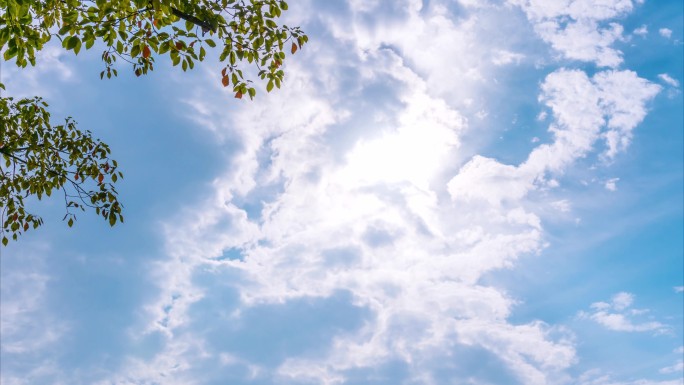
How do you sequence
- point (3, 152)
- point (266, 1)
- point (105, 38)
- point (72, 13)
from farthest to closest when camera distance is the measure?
1. point (3, 152)
2. point (266, 1)
3. point (105, 38)
4. point (72, 13)

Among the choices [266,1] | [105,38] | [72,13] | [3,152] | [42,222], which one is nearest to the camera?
[72,13]

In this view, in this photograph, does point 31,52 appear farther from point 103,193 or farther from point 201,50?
point 103,193

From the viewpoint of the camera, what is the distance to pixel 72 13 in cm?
902

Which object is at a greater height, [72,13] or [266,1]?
[266,1]

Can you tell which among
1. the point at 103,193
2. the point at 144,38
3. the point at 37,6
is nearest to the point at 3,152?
the point at 103,193

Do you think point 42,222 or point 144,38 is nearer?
point 144,38

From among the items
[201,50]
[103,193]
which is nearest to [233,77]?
[201,50]

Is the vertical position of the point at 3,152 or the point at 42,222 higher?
the point at 3,152

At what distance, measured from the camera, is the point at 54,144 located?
14828 mm

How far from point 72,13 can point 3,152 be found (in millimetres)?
6559

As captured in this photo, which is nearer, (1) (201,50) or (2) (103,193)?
(1) (201,50)

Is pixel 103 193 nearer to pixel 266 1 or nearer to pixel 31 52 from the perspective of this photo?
pixel 31 52

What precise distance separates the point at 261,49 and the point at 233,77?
2.73 ft

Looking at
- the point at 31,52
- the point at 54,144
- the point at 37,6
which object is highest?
the point at 54,144
